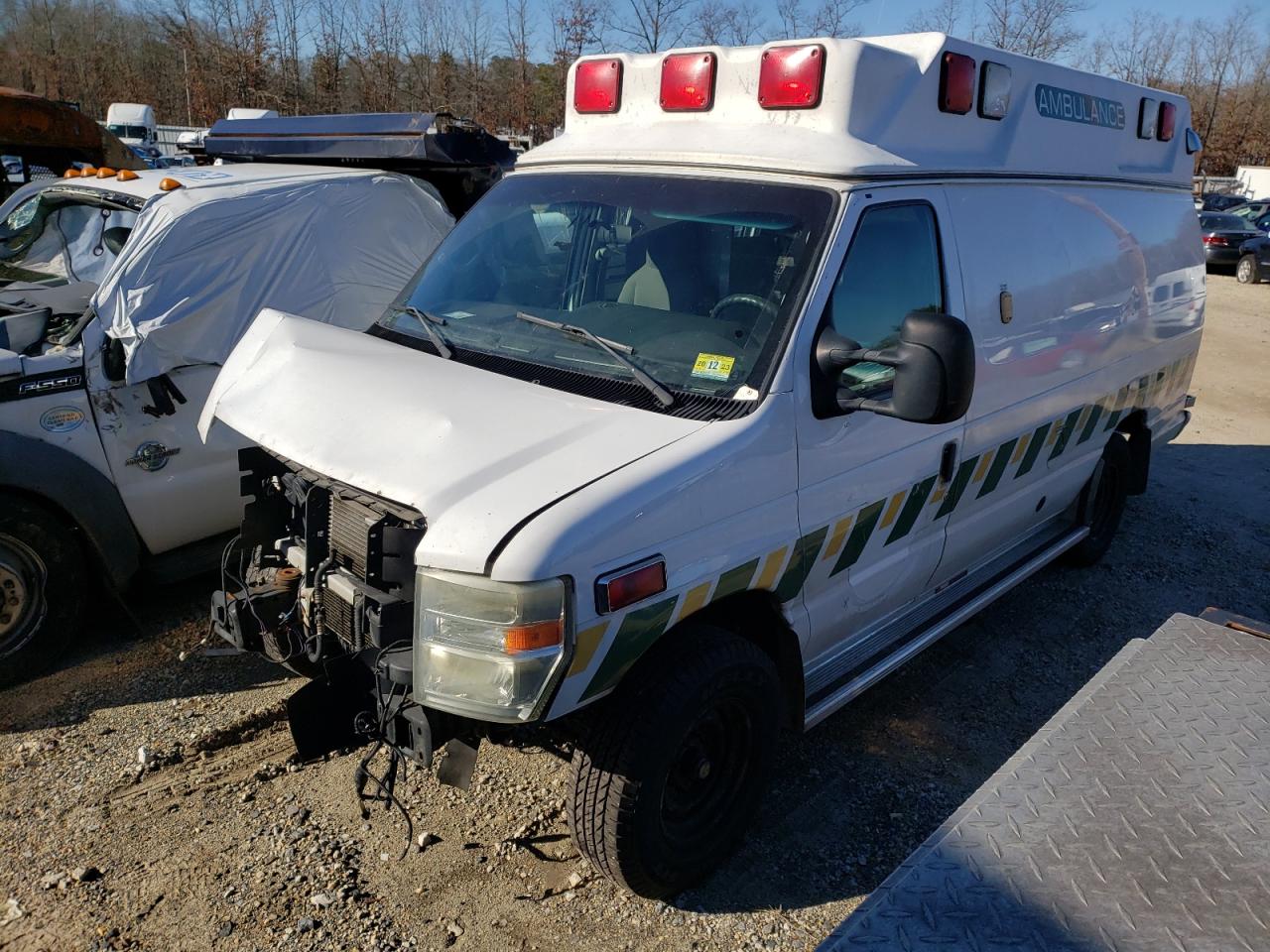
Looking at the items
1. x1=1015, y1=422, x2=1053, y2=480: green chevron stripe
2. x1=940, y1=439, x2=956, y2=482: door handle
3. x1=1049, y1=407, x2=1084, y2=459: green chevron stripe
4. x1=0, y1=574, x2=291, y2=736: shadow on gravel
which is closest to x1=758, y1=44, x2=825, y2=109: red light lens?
x1=940, y1=439, x2=956, y2=482: door handle

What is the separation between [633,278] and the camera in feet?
11.2

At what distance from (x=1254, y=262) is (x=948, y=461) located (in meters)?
20.6

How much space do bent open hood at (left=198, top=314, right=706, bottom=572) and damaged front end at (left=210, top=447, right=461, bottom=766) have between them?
0.15 m

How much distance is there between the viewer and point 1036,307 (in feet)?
13.6

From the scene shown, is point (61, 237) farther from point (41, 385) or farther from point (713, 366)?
point (713, 366)

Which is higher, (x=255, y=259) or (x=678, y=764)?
(x=255, y=259)

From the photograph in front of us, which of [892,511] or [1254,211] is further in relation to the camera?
[1254,211]

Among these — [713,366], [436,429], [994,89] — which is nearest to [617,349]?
[713,366]

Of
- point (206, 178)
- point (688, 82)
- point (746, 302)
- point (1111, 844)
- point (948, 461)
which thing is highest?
point (688, 82)

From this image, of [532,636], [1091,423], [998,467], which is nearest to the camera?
[532,636]

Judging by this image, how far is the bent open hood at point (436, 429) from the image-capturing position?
245 cm

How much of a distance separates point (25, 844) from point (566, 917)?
1.84 metres

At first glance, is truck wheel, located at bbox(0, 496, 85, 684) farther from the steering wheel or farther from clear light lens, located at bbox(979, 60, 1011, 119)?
clear light lens, located at bbox(979, 60, 1011, 119)

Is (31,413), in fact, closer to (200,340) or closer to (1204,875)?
(200,340)
